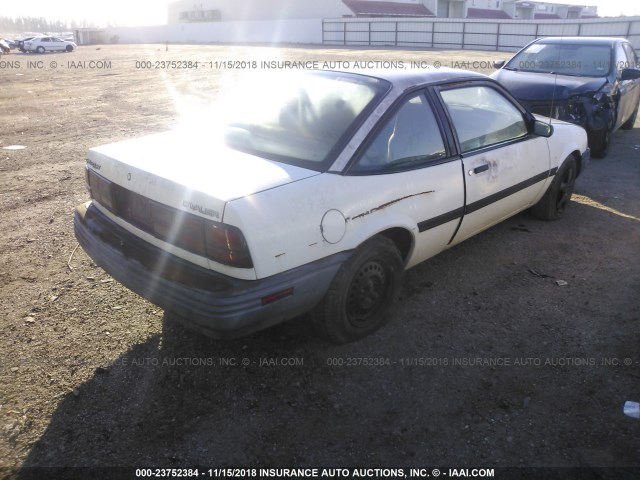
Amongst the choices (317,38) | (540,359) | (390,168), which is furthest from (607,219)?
(317,38)

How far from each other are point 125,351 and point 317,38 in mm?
43542

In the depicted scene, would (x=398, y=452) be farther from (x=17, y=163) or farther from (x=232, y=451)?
(x=17, y=163)

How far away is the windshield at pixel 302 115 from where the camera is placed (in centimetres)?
302

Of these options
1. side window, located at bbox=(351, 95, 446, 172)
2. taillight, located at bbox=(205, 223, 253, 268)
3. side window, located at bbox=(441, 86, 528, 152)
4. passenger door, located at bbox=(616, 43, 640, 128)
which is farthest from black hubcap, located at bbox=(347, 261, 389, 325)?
passenger door, located at bbox=(616, 43, 640, 128)

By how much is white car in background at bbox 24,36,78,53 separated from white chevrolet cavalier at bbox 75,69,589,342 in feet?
144

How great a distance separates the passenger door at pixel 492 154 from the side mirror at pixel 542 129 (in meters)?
0.06

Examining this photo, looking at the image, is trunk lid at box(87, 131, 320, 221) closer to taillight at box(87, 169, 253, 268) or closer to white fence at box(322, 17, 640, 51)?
taillight at box(87, 169, 253, 268)

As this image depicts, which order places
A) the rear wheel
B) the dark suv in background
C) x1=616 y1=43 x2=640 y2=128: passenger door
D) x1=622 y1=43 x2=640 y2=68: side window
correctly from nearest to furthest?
the dark suv in background < the rear wheel < x1=616 y1=43 x2=640 y2=128: passenger door < x1=622 y1=43 x2=640 y2=68: side window

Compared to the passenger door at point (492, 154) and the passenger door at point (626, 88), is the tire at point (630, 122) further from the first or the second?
the passenger door at point (492, 154)

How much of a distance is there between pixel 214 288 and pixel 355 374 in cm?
98

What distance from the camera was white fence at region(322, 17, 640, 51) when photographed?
27.4 m

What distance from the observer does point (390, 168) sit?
10.2 ft

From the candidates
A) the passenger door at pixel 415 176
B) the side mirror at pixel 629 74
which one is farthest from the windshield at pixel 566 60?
the passenger door at pixel 415 176

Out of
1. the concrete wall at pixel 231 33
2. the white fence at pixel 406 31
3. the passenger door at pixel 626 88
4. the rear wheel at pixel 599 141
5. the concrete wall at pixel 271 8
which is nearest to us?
the rear wheel at pixel 599 141
